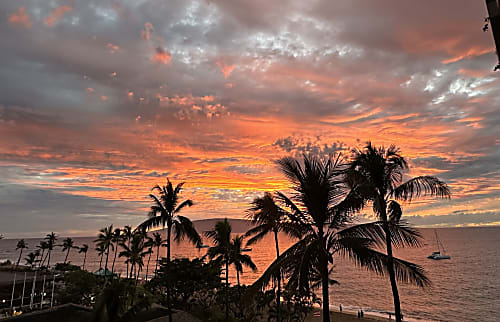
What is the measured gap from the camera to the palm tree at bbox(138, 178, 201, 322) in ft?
67.7

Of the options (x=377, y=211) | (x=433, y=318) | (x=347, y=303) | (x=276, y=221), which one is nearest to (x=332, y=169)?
(x=276, y=221)

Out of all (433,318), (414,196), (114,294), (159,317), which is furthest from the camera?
(433,318)

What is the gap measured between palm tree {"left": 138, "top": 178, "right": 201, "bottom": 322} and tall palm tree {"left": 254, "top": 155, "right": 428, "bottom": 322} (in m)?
11.9

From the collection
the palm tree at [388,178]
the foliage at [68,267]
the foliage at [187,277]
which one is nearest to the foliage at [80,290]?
the foliage at [187,277]

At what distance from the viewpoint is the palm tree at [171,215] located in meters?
20.6

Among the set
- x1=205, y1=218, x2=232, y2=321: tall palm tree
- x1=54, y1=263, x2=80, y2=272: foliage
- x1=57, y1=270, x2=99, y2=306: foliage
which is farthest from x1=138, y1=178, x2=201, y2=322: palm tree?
x1=54, y1=263, x2=80, y2=272: foliage

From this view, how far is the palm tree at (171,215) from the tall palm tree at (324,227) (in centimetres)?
1188

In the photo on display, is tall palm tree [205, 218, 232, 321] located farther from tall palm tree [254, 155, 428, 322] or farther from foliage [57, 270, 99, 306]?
tall palm tree [254, 155, 428, 322]

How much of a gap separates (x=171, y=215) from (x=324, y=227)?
13646 millimetres

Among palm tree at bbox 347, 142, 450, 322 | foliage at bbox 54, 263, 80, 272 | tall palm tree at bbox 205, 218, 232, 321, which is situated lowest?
foliage at bbox 54, 263, 80, 272

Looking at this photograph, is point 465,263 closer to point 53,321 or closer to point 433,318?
point 433,318

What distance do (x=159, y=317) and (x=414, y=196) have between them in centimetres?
1810

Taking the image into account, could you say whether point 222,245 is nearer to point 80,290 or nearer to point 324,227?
point 324,227

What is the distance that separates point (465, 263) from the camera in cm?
8856
